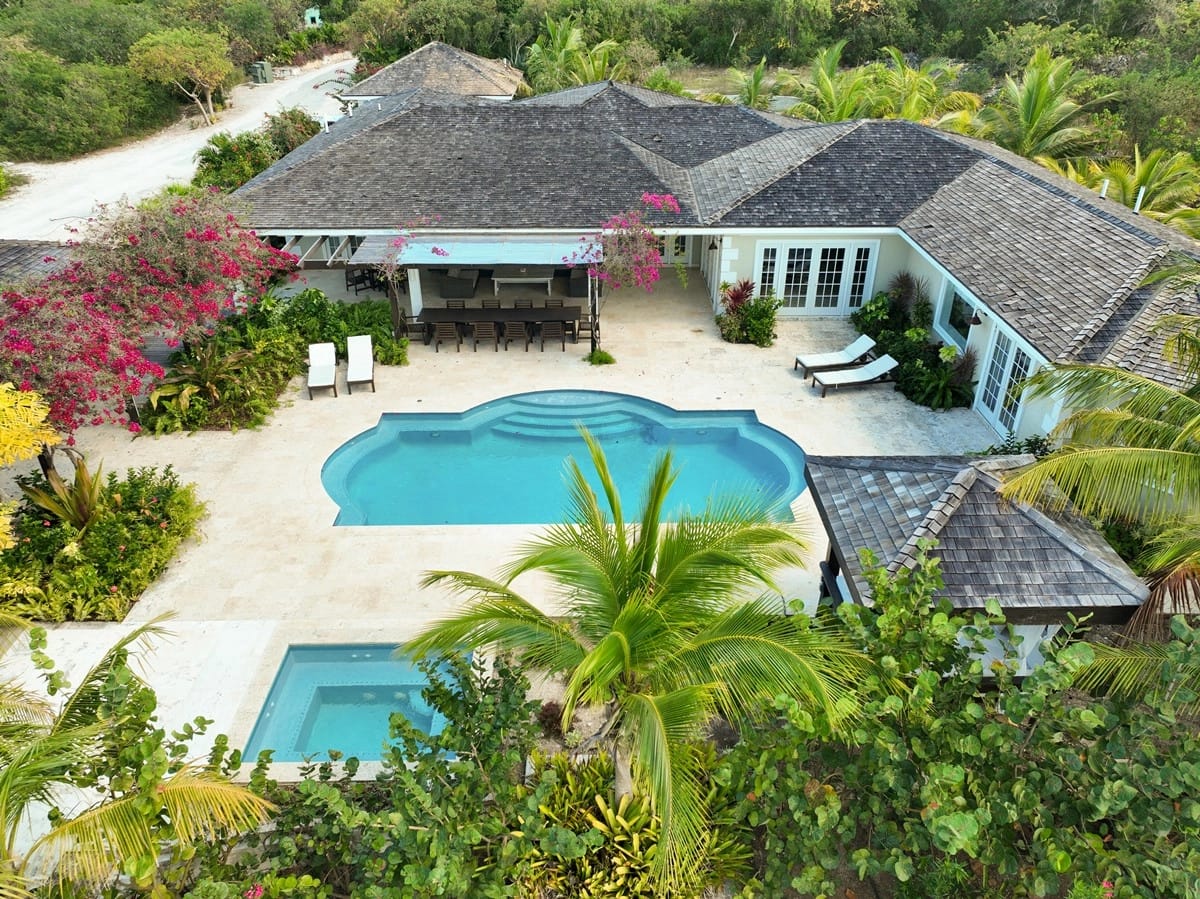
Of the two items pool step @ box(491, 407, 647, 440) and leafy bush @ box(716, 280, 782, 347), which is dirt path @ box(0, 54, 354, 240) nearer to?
pool step @ box(491, 407, 647, 440)

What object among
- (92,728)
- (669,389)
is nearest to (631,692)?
(92,728)

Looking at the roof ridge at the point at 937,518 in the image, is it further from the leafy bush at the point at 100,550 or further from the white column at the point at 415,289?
the white column at the point at 415,289

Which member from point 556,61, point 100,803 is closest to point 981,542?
point 100,803

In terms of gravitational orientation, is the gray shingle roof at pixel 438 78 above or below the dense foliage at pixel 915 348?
above

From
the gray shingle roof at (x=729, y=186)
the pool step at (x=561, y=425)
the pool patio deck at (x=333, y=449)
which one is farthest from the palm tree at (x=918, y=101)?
the pool step at (x=561, y=425)

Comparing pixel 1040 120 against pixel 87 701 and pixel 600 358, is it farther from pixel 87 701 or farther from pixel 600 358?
pixel 87 701

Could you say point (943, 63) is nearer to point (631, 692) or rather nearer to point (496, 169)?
point (496, 169)
